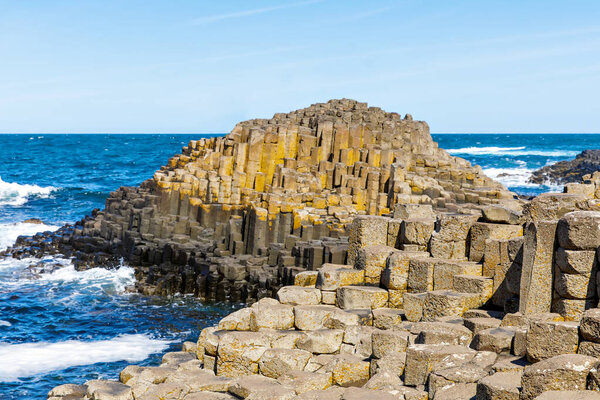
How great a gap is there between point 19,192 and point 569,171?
49198 millimetres

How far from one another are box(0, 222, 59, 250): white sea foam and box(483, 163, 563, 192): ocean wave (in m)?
41.2

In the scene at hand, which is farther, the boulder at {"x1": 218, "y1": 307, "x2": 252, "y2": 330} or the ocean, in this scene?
the ocean

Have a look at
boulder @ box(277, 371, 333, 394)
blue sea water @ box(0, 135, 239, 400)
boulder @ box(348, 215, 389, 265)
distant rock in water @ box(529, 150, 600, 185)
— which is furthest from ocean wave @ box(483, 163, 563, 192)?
boulder @ box(277, 371, 333, 394)

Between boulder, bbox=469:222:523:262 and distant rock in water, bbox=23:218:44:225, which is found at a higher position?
boulder, bbox=469:222:523:262

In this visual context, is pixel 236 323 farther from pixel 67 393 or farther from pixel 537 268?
pixel 537 268

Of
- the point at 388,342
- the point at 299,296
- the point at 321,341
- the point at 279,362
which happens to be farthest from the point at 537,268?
the point at 299,296

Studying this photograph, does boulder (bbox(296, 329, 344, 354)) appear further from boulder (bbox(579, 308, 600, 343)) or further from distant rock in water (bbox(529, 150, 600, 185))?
distant rock in water (bbox(529, 150, 600, 185))

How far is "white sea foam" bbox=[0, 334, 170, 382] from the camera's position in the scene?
1639cm

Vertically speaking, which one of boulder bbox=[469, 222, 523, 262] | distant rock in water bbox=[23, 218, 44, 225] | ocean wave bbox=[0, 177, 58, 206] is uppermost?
boulder bbox=[469, 222, 523, 262]

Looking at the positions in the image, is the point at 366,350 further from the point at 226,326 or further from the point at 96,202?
the point at 96,202

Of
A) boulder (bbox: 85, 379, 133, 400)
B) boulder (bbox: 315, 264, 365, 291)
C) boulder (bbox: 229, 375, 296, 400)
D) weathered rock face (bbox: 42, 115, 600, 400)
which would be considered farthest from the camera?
boulder (bbox: 315, 264, 365, 291)

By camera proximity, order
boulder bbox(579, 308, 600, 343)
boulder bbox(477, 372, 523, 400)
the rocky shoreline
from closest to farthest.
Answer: boulder bbox(477, 372, 523, 400)
boulder bbox(579, 308, 600, 343)
the rocky shoreline

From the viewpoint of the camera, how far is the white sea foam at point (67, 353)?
645 inches

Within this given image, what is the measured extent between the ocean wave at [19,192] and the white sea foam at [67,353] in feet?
109
